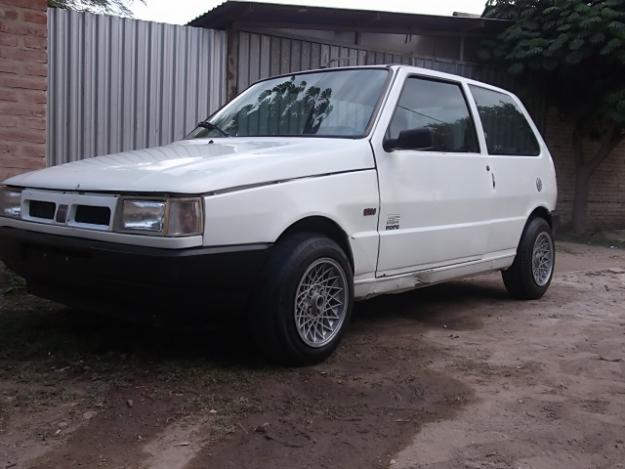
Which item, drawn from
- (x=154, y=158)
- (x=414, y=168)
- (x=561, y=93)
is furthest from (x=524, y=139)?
(x=561, y=93)

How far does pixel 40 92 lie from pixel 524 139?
4275mm

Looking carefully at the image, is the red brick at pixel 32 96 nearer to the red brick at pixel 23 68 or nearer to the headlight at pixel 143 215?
the red brick at pixel 23 68

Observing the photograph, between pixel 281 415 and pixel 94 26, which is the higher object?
pixel 94 26

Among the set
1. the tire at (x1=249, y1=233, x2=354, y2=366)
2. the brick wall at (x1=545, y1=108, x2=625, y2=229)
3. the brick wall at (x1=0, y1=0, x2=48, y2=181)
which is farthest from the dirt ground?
the brick wall at (x1=545, y1=108, x2=625, y2=229)

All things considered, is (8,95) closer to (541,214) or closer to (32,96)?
(32,96)

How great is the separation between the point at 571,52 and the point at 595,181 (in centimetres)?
370

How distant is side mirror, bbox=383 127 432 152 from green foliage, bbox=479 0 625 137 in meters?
7.33

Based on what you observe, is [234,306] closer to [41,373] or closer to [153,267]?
[153,267]

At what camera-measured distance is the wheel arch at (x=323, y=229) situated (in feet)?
12.3

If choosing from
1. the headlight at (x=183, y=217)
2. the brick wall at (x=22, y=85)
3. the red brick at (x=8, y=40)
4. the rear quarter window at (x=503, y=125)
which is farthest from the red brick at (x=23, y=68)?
the rear quarter window at (x=503, y=125)

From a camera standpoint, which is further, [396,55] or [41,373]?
[396,55]

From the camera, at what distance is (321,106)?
15.0ft

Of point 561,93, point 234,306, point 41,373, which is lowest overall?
point 41,373

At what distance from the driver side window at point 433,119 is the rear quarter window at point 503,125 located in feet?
0.87
